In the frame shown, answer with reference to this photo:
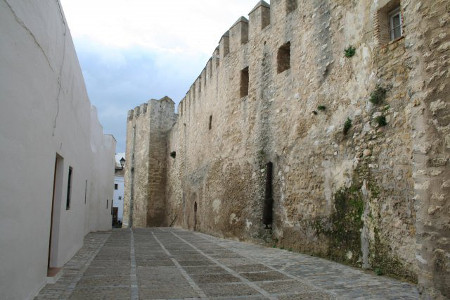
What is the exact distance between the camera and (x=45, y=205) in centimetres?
377

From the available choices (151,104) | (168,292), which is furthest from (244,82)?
(151,104)

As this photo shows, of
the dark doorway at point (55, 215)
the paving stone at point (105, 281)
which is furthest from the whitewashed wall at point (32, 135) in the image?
the paving stone at point (105, 281)

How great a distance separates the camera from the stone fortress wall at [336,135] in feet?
10.4

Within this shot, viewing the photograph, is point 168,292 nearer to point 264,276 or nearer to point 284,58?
point 264,276

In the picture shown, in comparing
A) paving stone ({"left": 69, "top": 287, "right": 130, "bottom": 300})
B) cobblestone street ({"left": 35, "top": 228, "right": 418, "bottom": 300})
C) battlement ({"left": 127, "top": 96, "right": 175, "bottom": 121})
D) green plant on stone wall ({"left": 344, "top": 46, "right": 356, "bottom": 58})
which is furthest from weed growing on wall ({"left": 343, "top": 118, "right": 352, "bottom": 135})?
battlement ({"left": 127, "top": 96, "right": 175, "bottom": 121})

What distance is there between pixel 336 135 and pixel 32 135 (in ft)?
15.6

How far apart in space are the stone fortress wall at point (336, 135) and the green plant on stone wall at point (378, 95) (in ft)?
0.07

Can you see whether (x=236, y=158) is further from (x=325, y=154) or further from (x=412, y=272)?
(x=412, y=272)

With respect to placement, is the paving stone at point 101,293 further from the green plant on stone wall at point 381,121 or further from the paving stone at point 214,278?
the green plant on stone wall at point 381,121

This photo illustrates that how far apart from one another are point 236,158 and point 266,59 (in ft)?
9.28

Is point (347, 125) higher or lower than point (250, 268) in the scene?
higher

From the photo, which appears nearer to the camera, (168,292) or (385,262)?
(168,292)

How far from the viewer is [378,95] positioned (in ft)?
17.5

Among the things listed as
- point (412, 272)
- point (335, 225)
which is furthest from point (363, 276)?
point (335, 225)
